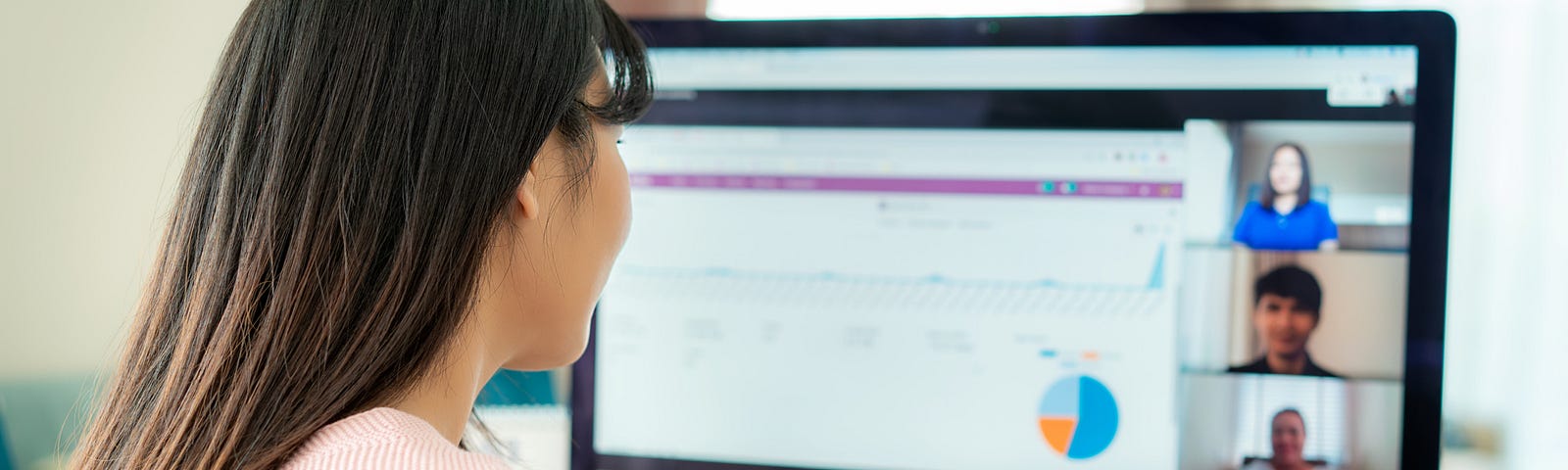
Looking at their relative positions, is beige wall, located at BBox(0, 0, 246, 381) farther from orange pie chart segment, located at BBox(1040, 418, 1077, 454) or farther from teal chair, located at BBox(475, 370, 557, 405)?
orange pie chart segment, located at BBox(1040, 418, 1077, 454)

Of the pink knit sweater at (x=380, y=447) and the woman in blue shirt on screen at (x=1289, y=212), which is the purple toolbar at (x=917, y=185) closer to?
the woman in blue shirt on screen at (x=1289, y=212)

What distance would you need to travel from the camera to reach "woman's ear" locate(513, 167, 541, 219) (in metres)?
0.46

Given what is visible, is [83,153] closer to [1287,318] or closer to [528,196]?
[528,196]

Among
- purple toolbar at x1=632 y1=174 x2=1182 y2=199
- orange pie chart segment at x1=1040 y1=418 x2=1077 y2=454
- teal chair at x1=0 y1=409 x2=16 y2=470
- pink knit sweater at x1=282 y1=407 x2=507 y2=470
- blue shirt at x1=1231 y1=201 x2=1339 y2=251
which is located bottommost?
teal chair at x1=0 y1=409 x2=16 y2=470

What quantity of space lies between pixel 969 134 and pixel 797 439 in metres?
0.19

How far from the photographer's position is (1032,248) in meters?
0.58

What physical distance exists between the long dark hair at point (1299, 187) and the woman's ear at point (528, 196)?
343mm

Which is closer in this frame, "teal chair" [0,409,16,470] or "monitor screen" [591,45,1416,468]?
"monitor screen" [591,45,1416,468]

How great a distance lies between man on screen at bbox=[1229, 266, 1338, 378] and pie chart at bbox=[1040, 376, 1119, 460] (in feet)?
0.24

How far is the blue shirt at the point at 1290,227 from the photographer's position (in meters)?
0.54

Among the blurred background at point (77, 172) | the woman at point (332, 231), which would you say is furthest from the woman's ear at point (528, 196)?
the blurred background at point (77, 172)

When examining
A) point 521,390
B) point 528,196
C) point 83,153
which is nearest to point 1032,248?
point 528,196

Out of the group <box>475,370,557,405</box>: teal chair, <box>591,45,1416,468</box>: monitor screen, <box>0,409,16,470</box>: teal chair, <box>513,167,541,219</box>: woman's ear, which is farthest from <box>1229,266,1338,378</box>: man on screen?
<box>0,409,16,470</box>: teal chair

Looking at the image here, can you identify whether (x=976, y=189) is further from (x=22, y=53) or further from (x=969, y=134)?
(x=22, y=53)
